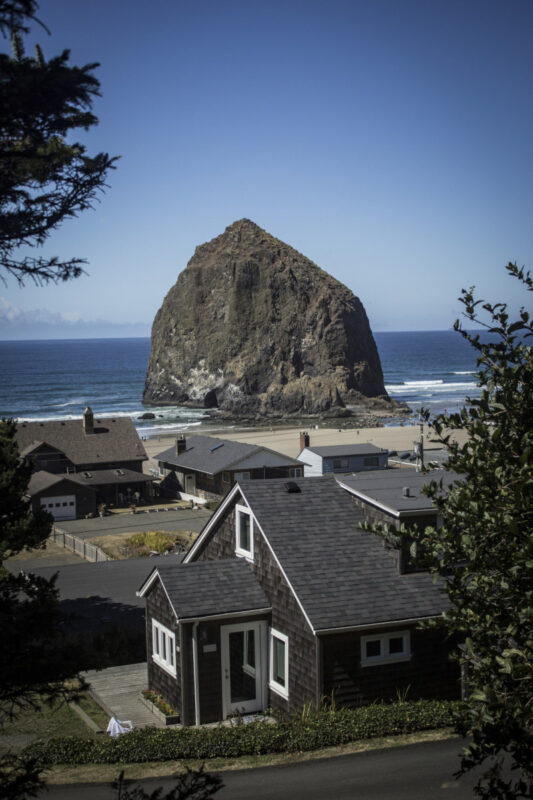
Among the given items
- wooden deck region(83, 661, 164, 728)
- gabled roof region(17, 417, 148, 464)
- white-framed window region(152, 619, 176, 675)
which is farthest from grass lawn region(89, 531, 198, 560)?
white-framed window region(152, 619, 176, 675)

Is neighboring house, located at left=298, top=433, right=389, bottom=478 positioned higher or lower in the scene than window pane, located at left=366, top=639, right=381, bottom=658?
lower

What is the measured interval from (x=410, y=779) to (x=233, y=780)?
3.00 meters

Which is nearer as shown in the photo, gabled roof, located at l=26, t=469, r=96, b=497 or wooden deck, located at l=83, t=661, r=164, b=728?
wooden deck, located at l=83, t=661, r=164, b=728

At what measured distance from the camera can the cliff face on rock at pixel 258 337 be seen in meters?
142

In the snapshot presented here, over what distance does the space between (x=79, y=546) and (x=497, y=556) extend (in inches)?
1315

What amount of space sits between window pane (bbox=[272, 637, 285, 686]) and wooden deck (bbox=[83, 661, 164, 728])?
9.84 feet

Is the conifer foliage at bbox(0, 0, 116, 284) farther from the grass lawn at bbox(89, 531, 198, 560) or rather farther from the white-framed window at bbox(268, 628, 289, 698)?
the grass lawn at bbox(89, 531, 198, 560)

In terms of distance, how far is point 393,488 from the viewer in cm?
2014

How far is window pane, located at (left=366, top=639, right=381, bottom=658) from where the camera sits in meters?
16.7

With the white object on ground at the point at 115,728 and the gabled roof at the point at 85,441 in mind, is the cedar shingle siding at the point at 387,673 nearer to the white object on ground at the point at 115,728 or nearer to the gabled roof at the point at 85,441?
the white object on ground at the point at 115,728

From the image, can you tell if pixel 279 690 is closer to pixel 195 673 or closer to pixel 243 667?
pixel 243 667

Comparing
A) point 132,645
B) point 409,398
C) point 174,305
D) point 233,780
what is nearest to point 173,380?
point 174,305

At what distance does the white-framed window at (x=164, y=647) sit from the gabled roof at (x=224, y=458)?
32.6 metres

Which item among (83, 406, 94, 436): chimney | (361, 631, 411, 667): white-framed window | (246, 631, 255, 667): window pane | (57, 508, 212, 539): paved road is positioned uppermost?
(83, 406, 94, 436): chimney
